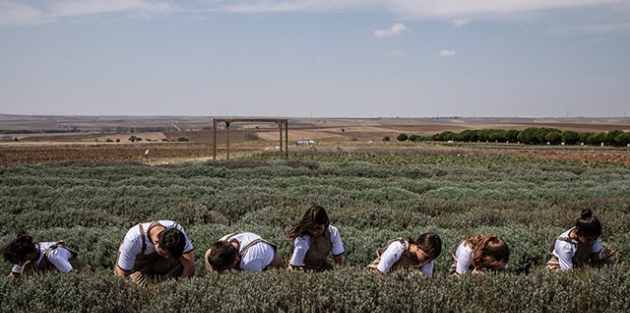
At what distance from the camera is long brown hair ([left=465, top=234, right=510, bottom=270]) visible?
4.79 metres

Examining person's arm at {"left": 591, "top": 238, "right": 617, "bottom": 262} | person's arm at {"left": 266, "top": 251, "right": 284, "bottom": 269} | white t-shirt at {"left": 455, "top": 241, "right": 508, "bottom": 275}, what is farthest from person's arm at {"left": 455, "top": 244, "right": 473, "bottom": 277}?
person's arm at {"left": 266, "top": 251, "right": 284, "bottom": 269}

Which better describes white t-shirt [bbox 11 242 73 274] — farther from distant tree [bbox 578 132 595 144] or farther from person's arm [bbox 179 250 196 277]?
distant tree [bbox 578 132 595 144]

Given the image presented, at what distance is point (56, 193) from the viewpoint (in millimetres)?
12805

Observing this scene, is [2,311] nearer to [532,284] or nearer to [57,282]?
[57,282]

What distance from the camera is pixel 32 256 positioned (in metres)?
4.88

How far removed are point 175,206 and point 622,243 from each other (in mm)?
7598

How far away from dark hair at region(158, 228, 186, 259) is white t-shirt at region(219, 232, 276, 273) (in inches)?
25.7

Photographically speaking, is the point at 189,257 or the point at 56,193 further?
the point at 56,193

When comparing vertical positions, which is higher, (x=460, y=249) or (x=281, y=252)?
(x=460, y=249)

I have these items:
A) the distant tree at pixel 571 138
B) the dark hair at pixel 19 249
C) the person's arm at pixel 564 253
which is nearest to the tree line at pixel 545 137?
the distant tree at pixel 571 138

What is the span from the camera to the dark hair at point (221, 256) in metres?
4.59

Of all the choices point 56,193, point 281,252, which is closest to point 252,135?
point 56,193

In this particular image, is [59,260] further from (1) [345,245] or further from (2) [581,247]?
(2) [581,247]

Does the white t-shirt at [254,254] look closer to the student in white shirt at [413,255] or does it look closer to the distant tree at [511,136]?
the student in white shirt at [413,255]
